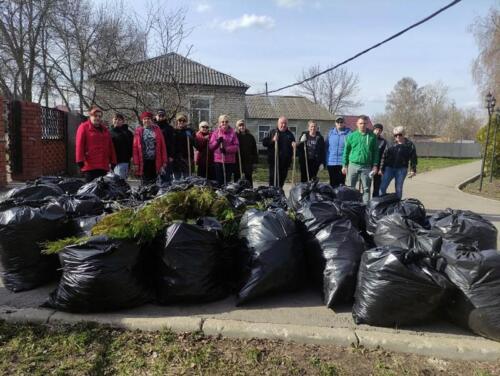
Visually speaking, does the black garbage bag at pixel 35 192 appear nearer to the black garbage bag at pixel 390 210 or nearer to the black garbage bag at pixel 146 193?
the black garbage bag at pixel 146 193

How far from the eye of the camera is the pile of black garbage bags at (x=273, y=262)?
9.74 feet

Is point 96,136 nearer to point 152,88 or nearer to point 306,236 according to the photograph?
point 306,236

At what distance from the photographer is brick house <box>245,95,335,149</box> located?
3406 centimetres

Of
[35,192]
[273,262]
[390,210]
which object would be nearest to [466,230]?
[390,210]

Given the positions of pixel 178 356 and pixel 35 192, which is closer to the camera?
pixel 178 356

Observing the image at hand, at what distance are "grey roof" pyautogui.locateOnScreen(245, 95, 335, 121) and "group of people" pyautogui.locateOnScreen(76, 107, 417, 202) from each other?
26.7 m

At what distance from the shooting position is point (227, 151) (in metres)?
6.96

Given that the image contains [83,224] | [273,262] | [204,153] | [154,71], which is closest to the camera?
[273,262]

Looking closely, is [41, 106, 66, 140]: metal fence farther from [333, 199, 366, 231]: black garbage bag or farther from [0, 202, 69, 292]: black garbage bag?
[333, 199, 366, 231]: black garbage bag

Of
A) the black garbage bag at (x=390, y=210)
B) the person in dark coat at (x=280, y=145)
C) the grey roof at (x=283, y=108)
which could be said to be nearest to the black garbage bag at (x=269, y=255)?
the black garbage bag at (x=390, y=210)

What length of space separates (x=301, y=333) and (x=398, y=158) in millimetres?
5256

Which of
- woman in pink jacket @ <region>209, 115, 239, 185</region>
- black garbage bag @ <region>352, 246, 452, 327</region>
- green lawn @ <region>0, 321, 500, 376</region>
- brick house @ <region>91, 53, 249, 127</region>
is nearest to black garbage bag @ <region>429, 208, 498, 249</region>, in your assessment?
black garbage bag @ <region>352, 246, 452, 327</region>

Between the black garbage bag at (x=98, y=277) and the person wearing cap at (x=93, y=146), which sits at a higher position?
the person wearing cap at (x=93, y=146)

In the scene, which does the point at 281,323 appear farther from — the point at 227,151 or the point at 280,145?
the point at 280,145
